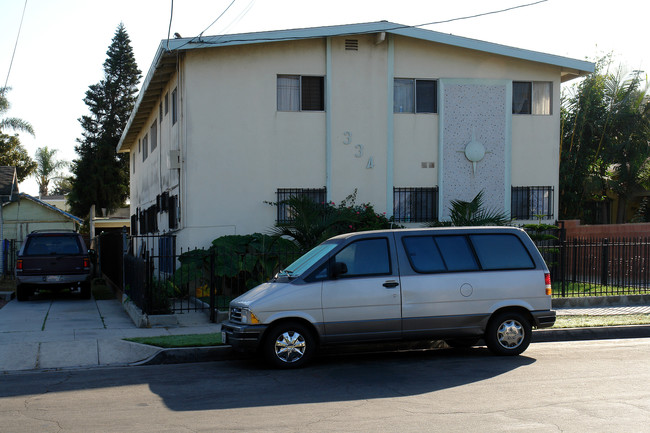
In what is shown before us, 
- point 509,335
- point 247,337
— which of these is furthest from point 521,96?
point 247,337

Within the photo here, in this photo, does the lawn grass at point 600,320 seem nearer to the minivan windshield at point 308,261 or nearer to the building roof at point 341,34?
the minivan windshield at point 308,261

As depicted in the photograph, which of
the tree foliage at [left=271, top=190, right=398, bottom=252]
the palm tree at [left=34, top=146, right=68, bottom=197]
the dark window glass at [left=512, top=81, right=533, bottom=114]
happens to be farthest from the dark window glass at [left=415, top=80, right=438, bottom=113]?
the palm tree at [left=34, top=146, right=68, bottom=197]

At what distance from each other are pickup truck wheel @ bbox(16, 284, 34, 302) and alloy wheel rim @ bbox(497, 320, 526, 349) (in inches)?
531

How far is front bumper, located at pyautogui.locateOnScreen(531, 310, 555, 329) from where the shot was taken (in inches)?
402

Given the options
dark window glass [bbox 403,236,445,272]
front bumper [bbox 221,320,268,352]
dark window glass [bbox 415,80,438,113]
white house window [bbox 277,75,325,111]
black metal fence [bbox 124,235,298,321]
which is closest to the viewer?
front bumper [bbox 221,320,268,352]

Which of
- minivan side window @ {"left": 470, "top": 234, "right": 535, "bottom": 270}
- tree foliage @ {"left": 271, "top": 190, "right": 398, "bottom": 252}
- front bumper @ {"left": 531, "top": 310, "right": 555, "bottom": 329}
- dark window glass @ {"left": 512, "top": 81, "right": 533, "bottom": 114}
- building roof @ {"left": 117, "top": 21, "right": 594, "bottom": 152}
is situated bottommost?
front bumper @ {"left": 531, "top": 310, "right": 555, "bottom": 329}

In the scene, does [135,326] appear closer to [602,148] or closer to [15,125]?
[602,148]

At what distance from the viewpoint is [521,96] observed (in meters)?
20.3

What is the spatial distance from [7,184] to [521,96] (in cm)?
1971

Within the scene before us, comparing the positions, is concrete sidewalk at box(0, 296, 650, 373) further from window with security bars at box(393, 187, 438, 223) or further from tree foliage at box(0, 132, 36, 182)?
tree foliage at box(0, 132, 36, 182)

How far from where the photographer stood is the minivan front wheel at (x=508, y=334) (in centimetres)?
1009

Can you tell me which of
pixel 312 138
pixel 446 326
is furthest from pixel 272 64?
pixel 446 326

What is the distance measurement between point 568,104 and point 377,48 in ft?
39.1

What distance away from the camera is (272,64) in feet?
61.2
